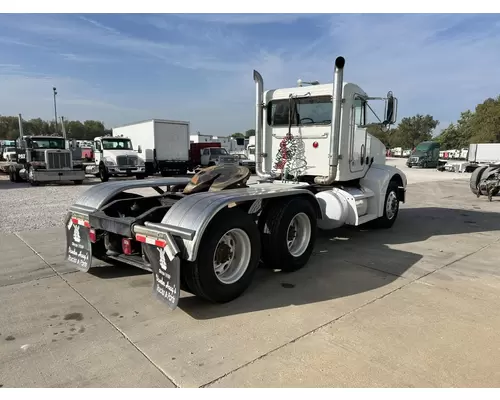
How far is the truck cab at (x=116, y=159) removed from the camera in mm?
19391

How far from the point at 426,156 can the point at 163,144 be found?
80.7ft

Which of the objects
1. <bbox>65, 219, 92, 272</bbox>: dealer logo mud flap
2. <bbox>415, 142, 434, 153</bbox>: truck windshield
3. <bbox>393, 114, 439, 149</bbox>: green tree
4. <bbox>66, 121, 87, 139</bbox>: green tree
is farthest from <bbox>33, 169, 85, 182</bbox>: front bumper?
<bbox>66, 121, 87, 139</bbox>: green tree

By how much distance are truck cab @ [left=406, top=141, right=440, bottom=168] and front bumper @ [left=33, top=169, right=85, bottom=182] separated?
2927 centimetres

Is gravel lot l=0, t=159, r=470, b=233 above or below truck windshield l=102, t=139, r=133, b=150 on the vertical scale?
below

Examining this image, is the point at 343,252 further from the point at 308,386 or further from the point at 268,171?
the point at 308,386

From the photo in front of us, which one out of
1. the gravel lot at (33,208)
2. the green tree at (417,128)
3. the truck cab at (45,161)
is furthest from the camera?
the green tree at (417,128)

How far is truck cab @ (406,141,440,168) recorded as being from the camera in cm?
3388

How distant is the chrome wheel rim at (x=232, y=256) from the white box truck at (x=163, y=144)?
1860 centimetres

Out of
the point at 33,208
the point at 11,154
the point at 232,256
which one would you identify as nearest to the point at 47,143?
the point at 33,208

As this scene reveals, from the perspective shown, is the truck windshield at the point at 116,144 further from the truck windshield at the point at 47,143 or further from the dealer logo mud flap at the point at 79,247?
the dealer logo mud flap at the point at 79,247

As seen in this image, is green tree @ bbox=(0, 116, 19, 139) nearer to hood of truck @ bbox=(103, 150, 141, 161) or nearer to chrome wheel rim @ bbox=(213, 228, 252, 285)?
hood of truck @ bbox=(103, 150, 141, 161)

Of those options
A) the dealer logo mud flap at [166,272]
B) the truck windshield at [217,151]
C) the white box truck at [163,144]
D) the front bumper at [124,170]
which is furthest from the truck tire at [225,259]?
the truck windshield at [217,151]

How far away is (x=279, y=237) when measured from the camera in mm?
4543

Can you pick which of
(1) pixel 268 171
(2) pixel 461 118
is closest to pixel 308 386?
(1) pixel 268 171
